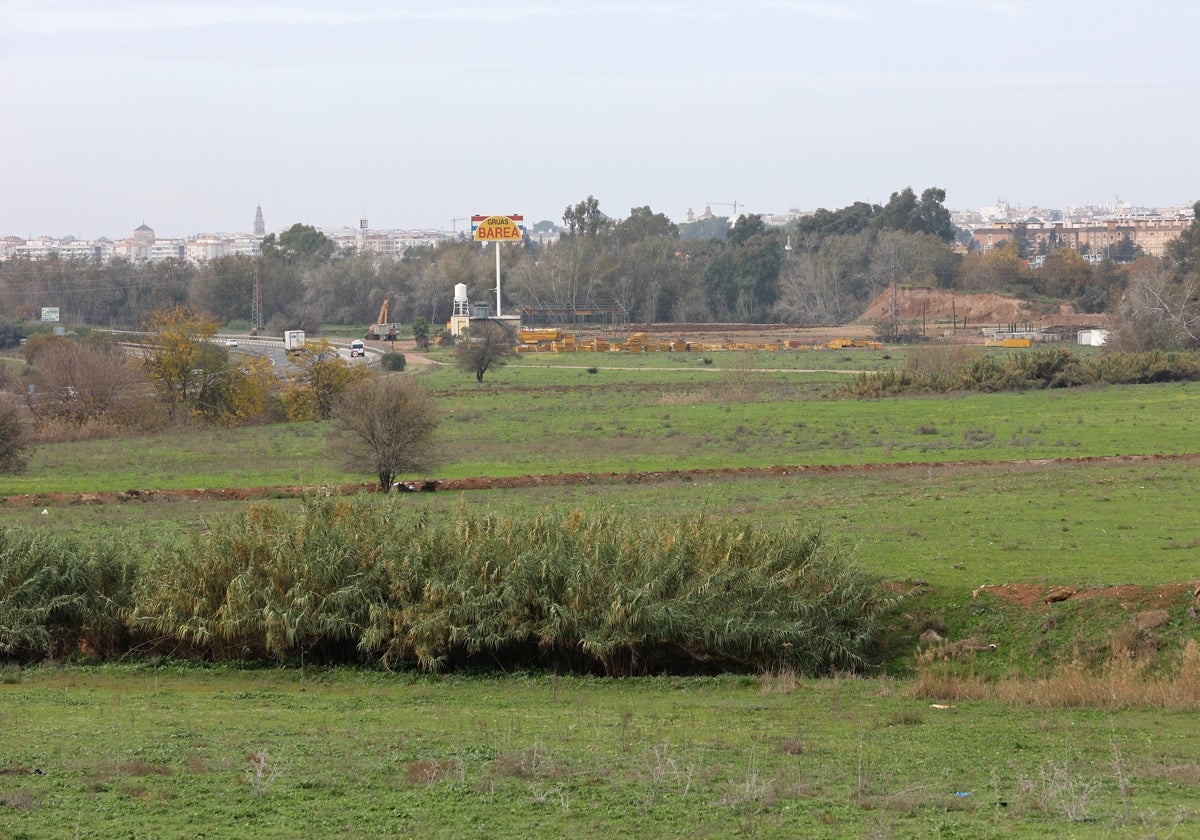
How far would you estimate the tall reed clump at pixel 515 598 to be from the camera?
54.7ft

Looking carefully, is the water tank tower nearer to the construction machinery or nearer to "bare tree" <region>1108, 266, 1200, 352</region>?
the construction machinery

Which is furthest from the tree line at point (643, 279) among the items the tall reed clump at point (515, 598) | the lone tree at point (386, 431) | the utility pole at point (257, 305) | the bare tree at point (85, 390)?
the tall reed clump at point (515, 598)

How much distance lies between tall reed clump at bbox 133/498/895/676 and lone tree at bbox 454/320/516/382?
187ft

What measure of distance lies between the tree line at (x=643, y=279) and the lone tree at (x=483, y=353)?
5979 centimetres

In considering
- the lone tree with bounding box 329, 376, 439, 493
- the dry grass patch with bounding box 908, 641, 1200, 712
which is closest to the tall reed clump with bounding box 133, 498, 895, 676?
the dry grass patch with bounding box 908, 641, 1200, 712

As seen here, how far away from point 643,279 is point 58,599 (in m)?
135

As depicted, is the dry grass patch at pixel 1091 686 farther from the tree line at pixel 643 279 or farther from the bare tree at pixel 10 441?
the tree line at pixel 643 279

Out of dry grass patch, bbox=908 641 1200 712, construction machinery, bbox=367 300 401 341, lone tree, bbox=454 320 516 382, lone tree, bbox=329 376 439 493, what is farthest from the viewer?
construction machinery, bbox=367 300 401 341

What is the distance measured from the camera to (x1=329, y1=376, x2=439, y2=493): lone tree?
35469 mm

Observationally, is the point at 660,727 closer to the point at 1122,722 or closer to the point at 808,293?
the point at 1122,722

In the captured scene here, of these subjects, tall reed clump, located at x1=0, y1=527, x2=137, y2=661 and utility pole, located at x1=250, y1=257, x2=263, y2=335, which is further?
utility pole, located at x1=250, y1=257, x2=263, y2=335

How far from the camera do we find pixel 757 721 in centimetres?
1349

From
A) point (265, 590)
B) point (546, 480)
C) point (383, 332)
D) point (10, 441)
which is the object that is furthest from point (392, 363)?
point (265, 590)

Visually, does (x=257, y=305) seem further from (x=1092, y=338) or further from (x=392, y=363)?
(x=1092, y=338)
